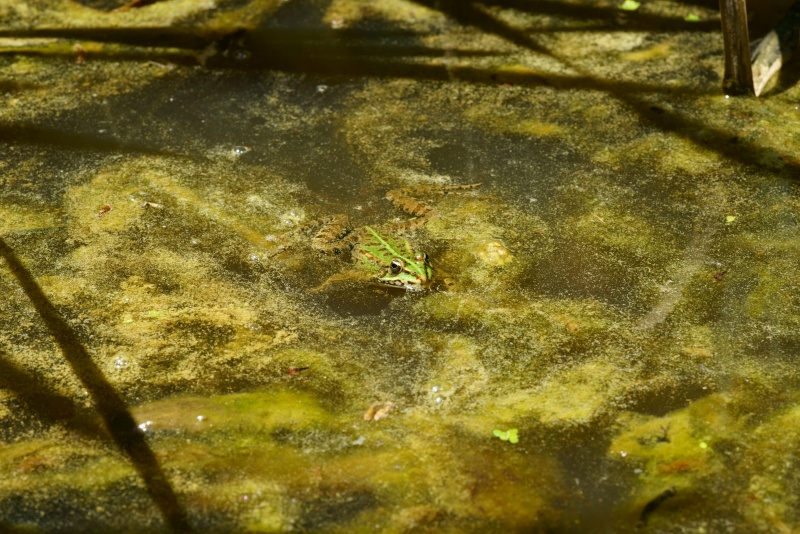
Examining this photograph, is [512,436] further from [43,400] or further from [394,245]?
[43,400]

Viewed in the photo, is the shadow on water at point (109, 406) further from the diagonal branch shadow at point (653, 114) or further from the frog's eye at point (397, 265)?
the diagonal branch shadow at point (653, 114)

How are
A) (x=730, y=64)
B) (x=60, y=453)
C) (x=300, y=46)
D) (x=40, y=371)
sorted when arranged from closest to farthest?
(x=60, y=453) < (x=40, y=371) < (x=730, y=64) < (x=300, y=46)

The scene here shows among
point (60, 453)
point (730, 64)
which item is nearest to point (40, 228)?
point (60, 453)

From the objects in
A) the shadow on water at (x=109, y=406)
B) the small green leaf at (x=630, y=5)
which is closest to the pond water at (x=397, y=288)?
the shadow on water at (x=109, y=406)

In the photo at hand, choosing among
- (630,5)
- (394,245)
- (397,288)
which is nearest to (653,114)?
(630,5)

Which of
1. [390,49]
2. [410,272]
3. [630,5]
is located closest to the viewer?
[410,272]

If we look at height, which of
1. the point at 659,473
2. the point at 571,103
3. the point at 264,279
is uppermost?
the point at 571,103

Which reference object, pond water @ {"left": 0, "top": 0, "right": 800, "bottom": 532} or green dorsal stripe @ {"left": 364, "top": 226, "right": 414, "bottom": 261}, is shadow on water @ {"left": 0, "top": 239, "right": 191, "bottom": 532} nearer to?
pond water @ {"left": 0, "top": 0, "right": 800, "bottom": 532}

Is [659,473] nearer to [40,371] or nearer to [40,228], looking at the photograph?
[40,371]
